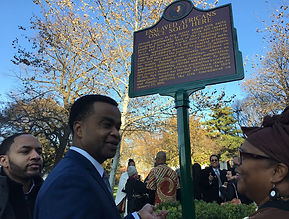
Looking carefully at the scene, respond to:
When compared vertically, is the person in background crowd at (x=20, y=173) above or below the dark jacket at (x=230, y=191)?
above

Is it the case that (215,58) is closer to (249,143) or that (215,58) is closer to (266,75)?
(249,143)

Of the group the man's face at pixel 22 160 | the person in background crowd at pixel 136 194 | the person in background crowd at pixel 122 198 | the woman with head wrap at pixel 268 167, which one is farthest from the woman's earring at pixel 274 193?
the person in background crowd at pixel 122 198

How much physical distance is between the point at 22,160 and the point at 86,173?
1.56 metres

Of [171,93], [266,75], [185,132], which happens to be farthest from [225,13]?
[266,75]

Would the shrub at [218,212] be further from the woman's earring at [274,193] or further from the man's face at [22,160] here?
the woman's earring at [274,193]

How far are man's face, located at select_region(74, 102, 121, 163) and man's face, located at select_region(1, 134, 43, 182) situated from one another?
4.06 feet

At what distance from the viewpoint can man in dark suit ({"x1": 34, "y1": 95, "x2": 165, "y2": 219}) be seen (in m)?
1.29

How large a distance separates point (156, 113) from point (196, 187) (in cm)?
619

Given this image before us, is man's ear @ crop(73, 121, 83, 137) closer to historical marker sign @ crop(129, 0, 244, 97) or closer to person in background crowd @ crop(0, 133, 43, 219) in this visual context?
person in background crowd @ crop(0, 133, 43, 219)

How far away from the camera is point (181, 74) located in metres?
5.43

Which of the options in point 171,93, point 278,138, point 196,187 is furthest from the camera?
point 196,187

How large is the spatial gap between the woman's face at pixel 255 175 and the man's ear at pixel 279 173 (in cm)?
2

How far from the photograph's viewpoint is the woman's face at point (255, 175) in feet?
5.04

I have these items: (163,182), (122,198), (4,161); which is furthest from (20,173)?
(122,198)
